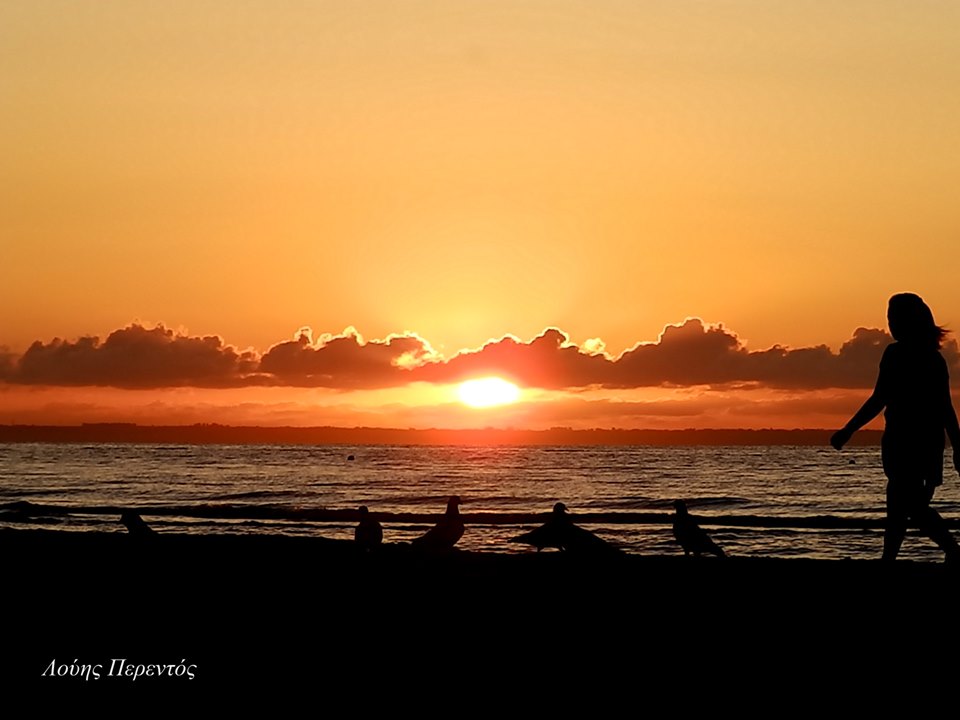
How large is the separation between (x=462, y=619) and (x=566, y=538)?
536 cm

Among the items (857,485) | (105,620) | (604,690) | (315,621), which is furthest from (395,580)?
(857,485)

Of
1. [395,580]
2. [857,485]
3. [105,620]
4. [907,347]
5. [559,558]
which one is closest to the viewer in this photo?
[105,620]

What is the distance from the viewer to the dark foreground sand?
8.11 metres

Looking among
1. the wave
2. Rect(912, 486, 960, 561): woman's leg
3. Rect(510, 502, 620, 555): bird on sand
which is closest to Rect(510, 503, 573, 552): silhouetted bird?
Rect(510, 502, 620, 555): bird on sand

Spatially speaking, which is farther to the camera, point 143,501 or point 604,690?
point 143,501

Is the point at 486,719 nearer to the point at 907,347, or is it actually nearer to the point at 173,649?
the point at 173,649

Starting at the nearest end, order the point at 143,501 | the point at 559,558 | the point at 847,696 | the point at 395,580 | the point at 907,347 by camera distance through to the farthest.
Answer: the point at 847,696 → the point at 907,347 → the point at 395,580 → the point at 559,558 → the point at 143,501

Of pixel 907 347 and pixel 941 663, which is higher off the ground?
pixel 907 347

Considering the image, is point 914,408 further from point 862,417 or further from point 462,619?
point 462,619

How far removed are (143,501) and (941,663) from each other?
7229 cm

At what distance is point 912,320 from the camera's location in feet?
35.6

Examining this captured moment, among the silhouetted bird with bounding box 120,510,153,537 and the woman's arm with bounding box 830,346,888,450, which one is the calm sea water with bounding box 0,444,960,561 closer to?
the silhouetted bird with bounding box 120,510,153,537

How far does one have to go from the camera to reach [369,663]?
8.34 m

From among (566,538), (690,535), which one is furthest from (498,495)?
(566,538)
